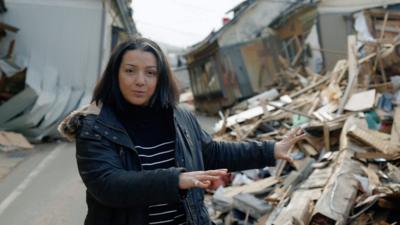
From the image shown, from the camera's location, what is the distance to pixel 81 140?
210 cm

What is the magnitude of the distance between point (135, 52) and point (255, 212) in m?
3.88

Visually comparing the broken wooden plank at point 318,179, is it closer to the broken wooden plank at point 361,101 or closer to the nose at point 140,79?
the broken wooden plank at point 361,101

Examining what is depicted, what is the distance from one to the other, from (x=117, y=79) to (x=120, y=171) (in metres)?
0.47

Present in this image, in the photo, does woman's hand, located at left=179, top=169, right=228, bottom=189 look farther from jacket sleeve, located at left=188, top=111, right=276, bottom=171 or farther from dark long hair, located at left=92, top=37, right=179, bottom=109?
jacket sleeve, located at left=188, top=111, right=276, bottom=171

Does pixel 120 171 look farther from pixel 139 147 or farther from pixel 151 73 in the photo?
pixel 151 73

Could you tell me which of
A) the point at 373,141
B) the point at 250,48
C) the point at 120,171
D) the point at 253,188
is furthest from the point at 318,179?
the point at 250,48

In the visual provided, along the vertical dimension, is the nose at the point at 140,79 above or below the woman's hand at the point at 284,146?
above

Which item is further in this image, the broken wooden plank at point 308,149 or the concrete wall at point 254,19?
the concrete wall at point 254,19

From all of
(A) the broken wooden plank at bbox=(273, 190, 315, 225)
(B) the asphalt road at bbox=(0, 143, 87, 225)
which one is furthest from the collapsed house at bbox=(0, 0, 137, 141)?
(A) the broken wooden plank at bbox=(273, 190, 315, 225)

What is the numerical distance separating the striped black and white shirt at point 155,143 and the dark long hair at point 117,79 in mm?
66

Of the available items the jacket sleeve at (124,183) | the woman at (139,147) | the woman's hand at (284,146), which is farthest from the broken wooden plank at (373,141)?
the jacket sleeve at (124,183)

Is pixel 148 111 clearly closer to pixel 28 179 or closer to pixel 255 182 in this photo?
pixel 255 182

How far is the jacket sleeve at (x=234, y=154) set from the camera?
2.60 m

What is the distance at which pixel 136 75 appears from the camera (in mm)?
2219
